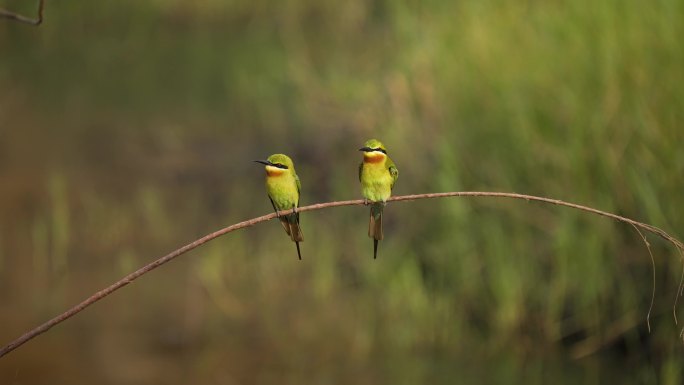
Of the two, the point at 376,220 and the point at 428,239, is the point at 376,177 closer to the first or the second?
the point at 376,220

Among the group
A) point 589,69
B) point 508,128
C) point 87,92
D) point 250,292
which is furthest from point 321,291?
point 87,92

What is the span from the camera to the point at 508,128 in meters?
5.68

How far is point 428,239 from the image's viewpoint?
6141mm

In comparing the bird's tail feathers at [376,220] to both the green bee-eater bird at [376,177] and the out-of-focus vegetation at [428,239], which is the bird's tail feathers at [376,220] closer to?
the green bee-eater bird at [376,177]

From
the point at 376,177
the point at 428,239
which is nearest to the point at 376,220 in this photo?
the point at 376,177

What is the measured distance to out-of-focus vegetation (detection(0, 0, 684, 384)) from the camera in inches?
206

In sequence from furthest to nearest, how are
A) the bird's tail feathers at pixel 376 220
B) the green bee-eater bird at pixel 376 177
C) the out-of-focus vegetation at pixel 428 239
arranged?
the out-of-focus vegetation at pixel 428 239 → the green bee-eater bird at pixel 376 177 → the bird's tail feathers at pixel 376 220

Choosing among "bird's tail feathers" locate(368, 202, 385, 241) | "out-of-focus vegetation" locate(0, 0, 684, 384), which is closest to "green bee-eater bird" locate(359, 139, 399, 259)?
"bird's tail feathers" locate(368, 202, 385, 241)

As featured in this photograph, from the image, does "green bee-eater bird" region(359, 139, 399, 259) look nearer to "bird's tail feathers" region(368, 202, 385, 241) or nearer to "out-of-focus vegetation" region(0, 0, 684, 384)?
"bird's tail feathers" region(368, 202, 385, 241)

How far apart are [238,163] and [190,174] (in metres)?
0.41

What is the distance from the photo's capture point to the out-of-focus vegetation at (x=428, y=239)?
5242mm

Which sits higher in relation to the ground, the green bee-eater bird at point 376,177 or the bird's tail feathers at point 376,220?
the green bee-eater bird at point 376,177

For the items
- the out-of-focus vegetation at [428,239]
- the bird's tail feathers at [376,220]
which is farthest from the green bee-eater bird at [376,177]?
the out-of-focus vegetation at [428,239]

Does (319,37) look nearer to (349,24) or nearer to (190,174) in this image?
(349,24)
